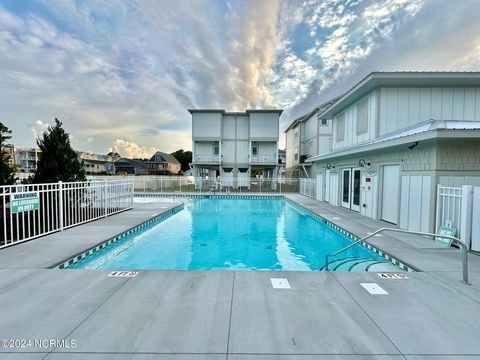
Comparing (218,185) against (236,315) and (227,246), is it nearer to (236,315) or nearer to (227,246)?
(227,246)

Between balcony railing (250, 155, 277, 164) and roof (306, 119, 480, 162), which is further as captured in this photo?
balcony railing (250, 155, 277, 164)

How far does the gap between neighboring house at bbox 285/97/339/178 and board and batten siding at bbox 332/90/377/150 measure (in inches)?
262

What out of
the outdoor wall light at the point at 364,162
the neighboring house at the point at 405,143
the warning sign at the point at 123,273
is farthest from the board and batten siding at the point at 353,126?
the warning sign at the point at 123,273

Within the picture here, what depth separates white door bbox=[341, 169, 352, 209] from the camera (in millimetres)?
11727

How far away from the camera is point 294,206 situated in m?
14.7

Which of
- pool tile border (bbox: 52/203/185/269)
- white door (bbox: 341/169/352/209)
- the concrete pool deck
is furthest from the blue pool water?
white door (bbox: 341/169/352/209)

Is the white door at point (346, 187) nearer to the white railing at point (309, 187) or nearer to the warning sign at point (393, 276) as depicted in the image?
the white railing at point (309, 187)

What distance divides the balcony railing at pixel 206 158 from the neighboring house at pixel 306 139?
30.2ft

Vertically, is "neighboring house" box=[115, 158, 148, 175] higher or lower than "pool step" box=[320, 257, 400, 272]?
higher

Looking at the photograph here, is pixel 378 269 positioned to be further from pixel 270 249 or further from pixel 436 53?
pixel 436 53

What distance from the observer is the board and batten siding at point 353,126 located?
32.7ft

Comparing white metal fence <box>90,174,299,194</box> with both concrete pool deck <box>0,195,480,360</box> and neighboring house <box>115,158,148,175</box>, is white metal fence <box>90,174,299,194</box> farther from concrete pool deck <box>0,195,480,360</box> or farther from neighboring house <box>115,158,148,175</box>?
neighboring house <box>115,158,148,175</box>

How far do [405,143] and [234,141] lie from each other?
19.3 m

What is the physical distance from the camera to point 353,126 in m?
11.7
